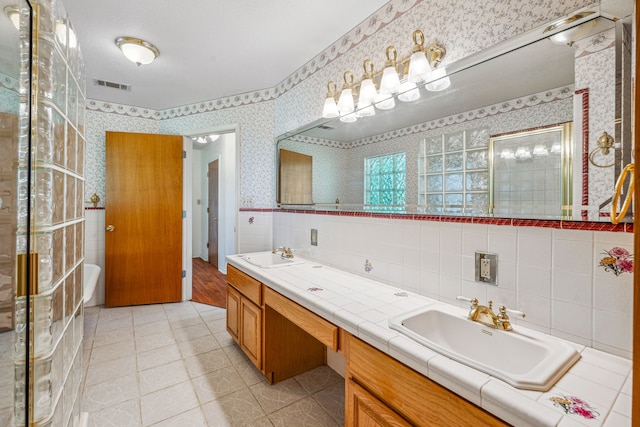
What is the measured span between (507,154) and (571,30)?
17.5 inches

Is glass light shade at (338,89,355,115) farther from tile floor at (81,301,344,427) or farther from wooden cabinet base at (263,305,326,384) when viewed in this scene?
tile floor at (81,301,344,427)

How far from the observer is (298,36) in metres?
2.16

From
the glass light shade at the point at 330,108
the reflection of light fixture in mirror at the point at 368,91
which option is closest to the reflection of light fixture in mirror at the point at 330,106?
the glass light shade at the point at 330,108

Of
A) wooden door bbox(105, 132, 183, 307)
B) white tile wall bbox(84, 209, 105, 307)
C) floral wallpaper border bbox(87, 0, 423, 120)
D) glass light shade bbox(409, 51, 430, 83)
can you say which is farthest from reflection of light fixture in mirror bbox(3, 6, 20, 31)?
white tile wall bbox(84, 209, 105, 307)

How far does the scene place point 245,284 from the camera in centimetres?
209

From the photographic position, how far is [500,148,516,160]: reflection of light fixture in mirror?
1.15m

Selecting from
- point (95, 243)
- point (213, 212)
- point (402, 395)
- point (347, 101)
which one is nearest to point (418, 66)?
point (347, 101)

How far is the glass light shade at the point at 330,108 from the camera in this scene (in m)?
2.08

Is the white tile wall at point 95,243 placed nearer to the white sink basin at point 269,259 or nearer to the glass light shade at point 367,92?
the white sink basin at point 269,259

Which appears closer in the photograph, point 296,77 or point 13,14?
point 13,14

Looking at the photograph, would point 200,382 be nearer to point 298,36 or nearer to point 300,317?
point 300,317

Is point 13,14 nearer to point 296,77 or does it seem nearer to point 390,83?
point 390,83

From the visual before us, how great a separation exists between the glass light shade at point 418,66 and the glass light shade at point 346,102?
1.65 ft

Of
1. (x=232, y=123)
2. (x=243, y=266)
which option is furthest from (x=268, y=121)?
(x=243, y=266)
